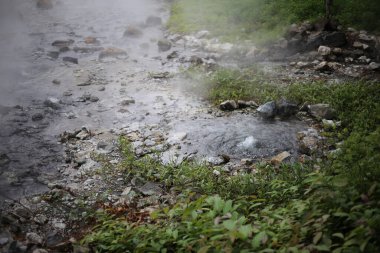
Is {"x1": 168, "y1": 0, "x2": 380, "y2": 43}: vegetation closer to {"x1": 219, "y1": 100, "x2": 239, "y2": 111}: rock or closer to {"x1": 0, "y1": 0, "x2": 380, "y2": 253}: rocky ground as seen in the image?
{"x1": 0, "y1": 0, "x2": 380, "y2": 253}: rocky ground

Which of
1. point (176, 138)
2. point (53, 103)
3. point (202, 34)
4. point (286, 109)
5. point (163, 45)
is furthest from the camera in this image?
point (202, 34)

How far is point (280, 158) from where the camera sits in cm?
559

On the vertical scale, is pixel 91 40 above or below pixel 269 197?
below

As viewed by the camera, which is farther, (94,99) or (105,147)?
(94,99)

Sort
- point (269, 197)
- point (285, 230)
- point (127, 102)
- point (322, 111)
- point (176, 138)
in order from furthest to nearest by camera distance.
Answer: point (127, 102), point (322, 111), point (176, 138), point (269, 197), point (285, 230)

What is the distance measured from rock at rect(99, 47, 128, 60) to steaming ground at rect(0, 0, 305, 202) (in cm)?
26

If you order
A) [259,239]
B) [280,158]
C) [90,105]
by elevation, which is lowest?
[90,105]

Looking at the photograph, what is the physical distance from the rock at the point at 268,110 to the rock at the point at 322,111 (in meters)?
0.76

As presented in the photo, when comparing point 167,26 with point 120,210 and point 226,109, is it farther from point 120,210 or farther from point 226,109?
point 120,210

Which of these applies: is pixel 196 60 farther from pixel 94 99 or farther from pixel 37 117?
pixel 37 117

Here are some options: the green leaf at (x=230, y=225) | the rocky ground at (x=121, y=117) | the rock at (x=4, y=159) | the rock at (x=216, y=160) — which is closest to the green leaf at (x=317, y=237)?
the green leaf at (x=230, y=225)

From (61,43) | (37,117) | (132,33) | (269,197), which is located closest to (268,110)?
(269,197)

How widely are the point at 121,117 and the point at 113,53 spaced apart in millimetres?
4464

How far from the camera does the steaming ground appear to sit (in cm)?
601
